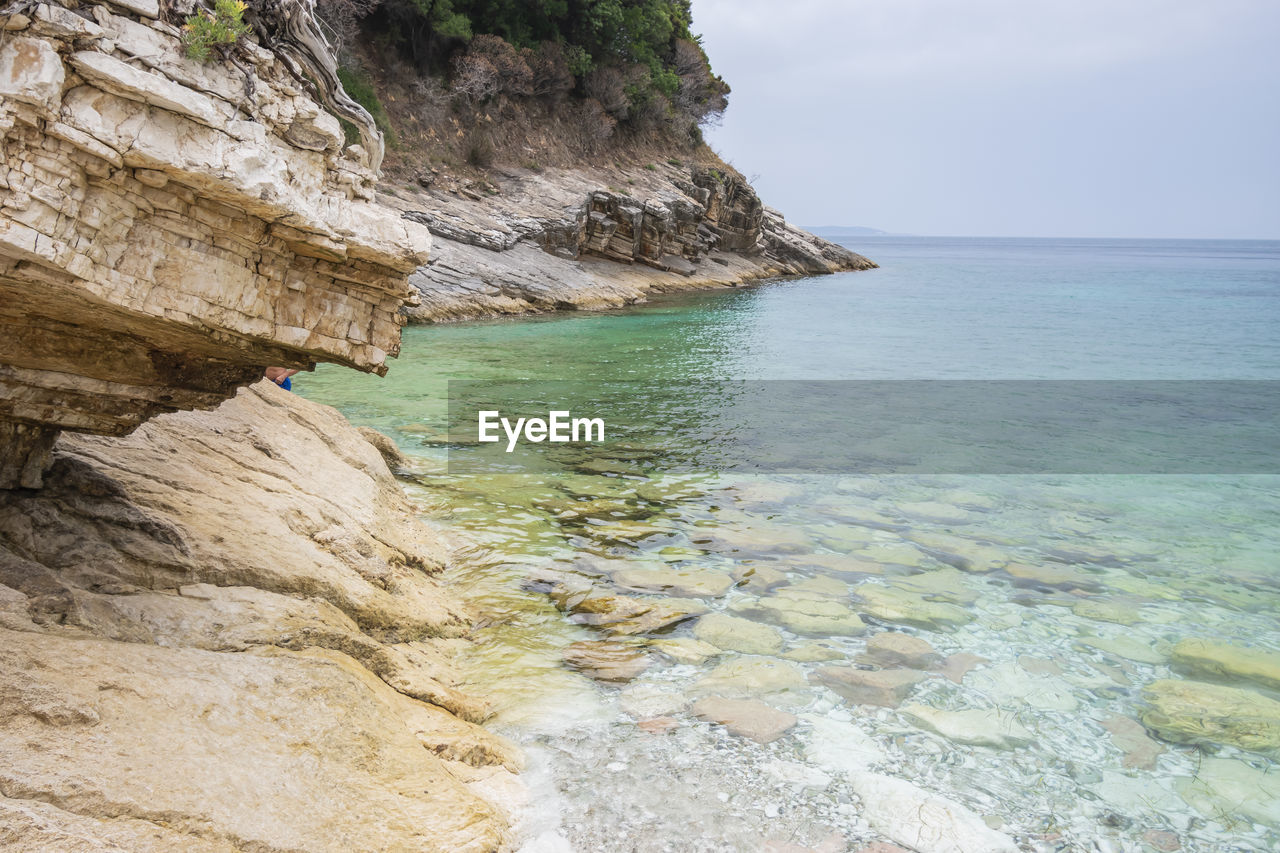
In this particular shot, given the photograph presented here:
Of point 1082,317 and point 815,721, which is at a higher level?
point 1082,317

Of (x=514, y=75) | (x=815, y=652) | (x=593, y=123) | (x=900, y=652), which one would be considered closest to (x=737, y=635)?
(x=815, y=652)

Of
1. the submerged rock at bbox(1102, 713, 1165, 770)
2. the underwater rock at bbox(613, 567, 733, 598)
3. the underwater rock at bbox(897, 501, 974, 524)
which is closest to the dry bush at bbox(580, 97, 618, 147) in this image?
the underwater rock at bbox(897, 501, 974, 524)

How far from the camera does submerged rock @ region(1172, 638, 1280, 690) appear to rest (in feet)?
21.5

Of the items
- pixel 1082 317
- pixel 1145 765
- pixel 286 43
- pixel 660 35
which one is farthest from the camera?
pixel 660 35

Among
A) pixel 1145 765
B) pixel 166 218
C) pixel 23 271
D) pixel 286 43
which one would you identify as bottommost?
pixel 1145 765

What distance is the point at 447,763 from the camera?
4.36 m

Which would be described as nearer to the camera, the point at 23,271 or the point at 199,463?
the point at 23,271

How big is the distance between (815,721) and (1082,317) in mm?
38905

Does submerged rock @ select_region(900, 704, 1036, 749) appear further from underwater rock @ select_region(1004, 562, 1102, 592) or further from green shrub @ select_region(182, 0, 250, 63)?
green shrub @ select_region(182, 0, 250, 63)

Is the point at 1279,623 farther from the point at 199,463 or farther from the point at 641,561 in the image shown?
the point at 199,463

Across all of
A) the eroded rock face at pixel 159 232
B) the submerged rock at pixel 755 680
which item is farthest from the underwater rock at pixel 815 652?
the eroded rock face at pixel 159 232

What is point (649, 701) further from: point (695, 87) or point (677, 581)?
point (695, 87)

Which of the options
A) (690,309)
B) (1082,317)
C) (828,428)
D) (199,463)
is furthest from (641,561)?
(1082,317)

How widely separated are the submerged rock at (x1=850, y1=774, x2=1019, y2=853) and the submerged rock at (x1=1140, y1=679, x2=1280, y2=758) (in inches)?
75.3
